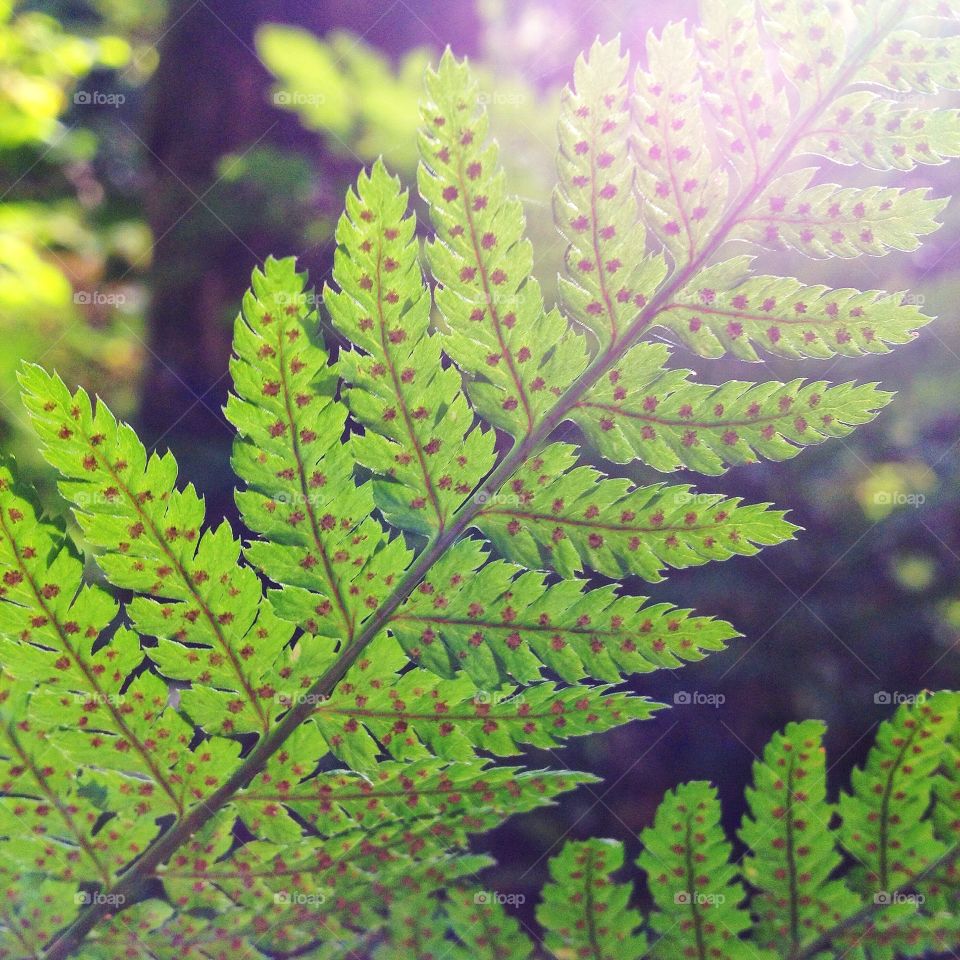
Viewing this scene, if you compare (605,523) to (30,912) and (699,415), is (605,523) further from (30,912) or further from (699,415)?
(30,912)

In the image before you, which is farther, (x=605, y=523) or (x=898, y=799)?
(x=898, y=799)

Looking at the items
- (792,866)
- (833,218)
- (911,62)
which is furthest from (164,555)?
(792,866)

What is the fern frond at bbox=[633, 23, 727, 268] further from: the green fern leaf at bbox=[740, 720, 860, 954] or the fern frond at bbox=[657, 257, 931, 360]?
the green fern leaf at bbox=[740, 720, 860, 954]

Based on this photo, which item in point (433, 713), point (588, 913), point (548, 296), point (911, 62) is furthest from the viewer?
point (548, 296)

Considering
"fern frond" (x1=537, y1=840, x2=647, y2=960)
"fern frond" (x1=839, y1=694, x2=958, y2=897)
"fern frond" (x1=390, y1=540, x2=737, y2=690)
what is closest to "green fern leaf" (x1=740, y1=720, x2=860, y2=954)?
"fern frond" (x1=839, y1=694, x2=958, y2=897)

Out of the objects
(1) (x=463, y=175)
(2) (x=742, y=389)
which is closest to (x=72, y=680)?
(1) (x=463, y=175)

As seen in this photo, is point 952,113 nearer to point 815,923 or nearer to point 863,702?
point 815,923
